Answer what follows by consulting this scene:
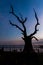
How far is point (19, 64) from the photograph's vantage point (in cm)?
1819

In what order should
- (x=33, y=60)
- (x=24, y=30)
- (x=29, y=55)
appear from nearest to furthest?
(x=33, y=60), (x=29, y=55), (x=24, y=30)

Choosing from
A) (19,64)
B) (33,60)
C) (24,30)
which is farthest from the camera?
(24,30)

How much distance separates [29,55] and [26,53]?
0.74 metres

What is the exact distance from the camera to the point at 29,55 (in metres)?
22.7

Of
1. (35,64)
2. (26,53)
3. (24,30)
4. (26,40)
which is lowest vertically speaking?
(35,64)

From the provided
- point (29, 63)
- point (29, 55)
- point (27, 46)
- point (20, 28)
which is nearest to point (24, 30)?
point (20, 28)

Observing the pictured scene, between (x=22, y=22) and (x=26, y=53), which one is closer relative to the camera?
(x=26, y=53)

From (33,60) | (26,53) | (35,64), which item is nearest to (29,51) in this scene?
(26,53)

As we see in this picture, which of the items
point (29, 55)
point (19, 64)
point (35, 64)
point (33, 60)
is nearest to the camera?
point (19, 64)

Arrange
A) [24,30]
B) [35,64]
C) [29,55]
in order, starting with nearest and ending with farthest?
[35,64] → [29,55] → [24,30]

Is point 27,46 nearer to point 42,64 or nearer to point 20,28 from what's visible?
point 20,28

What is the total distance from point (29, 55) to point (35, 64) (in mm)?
3260

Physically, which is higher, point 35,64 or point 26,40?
point 26,40

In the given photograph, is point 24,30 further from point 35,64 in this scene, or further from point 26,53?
point 35,64
